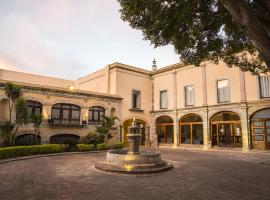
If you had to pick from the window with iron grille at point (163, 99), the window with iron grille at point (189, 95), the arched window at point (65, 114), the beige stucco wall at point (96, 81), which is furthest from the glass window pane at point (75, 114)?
the window with iron grille at point (189, 95)

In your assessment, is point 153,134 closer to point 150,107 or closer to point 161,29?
point 150,107

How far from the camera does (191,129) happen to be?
2231cm

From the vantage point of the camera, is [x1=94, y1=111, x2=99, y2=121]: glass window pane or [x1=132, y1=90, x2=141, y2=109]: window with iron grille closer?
[x1=94, y1=111, x2=99, y2=121]: glass window pane

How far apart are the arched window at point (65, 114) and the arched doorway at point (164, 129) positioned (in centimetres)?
959

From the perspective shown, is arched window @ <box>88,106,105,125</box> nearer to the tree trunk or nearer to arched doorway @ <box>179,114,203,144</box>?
arched doorway @ <box>179,114,203,144</box>

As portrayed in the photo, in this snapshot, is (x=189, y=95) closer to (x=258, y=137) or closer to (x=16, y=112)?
(x=258, y=137)

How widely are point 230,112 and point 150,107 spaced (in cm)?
935

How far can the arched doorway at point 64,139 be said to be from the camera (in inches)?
711

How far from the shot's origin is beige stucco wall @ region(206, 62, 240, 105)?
758 inches

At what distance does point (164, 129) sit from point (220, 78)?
825 centimetres

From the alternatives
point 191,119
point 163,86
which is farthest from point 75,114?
point 191,119

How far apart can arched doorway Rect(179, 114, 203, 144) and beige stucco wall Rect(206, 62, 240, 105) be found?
227 centimetres

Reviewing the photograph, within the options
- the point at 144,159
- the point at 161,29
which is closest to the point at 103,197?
the point at 144,159

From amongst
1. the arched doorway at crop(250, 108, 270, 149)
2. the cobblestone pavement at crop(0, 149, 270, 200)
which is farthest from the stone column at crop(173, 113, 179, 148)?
the cobblestone pavement at crop(0, 149, 270, 200)
